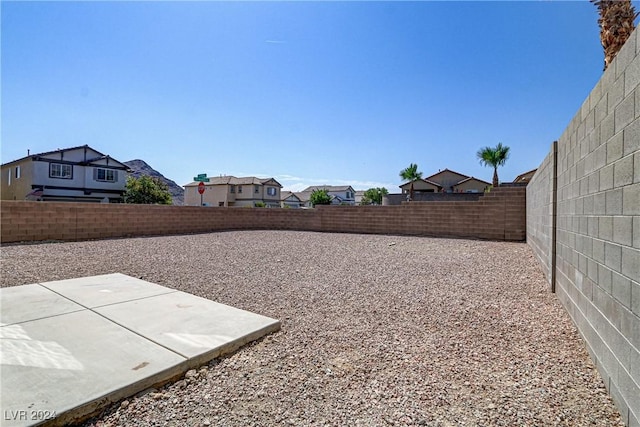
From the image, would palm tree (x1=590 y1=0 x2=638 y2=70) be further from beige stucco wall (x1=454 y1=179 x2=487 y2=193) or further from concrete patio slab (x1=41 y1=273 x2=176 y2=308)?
beige stucco wall (x1=454 y1=179 x2=487 y2=193)

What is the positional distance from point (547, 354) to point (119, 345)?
370cm

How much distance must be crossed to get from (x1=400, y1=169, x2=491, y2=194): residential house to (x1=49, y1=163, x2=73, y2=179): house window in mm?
30571

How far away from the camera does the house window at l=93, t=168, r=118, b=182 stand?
26.6 meters

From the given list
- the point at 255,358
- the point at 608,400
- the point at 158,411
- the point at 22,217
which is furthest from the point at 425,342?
the point at 22,217

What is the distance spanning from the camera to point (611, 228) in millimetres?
2277

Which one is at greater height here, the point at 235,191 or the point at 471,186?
the point at 471,186

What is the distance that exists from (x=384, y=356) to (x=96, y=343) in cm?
249

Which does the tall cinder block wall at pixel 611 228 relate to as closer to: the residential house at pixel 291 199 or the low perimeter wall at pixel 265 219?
the low perimeter wall at pixel 265 219

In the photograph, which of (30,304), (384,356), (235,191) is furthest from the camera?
(235,191)

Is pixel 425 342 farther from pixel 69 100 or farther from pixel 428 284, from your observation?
pixel 69 100

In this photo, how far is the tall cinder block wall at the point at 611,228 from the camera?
1894mm

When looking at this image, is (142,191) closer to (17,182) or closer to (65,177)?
(65,177)

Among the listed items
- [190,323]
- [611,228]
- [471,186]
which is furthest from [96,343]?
[471,186]

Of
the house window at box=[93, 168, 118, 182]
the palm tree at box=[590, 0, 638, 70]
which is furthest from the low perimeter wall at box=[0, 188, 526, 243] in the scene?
the house window at box=[93, 168, 118, 182]
